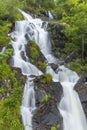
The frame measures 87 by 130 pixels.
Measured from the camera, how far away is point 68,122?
18.6 m

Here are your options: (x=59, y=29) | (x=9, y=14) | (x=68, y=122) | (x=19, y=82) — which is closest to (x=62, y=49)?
(x=59, y=29)

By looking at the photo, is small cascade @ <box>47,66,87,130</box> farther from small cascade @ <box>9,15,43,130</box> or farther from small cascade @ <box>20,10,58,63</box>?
small cascade @ <box>20,10,58,63</box>

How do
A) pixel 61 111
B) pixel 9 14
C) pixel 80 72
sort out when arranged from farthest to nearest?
pixel 9 14, pixel 80 72, pixel 61 111

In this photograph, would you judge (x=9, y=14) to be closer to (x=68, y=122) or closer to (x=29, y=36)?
(x=29, y=36)

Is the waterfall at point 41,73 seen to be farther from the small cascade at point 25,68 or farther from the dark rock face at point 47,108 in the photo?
the dark rock face at point 47,108

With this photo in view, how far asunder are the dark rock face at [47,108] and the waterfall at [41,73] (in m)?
0.33

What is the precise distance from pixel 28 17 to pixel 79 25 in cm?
1113

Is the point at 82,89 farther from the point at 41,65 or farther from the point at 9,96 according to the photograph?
the point at 9,96

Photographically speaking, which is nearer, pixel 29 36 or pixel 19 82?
pixel 19 82

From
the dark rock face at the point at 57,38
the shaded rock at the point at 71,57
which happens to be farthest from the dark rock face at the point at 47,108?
the dark rock face at the point at 57,38

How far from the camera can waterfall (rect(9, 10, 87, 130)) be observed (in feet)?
61.3

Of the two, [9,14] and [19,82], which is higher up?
[9,14]

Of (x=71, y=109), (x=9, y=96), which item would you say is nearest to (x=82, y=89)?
(x=71, y=109)

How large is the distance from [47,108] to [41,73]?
17.4ft
